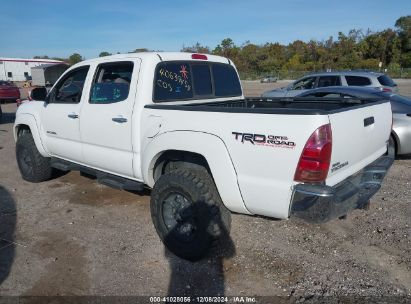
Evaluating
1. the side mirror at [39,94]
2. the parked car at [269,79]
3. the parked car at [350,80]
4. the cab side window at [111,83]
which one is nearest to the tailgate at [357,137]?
the cab side window at [111,83]

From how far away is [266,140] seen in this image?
2.94 meters

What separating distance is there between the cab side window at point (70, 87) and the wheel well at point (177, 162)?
1.59 meters

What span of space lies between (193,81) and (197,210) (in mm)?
1812

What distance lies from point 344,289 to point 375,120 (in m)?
1.60

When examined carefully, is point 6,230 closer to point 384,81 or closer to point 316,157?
point 316,157

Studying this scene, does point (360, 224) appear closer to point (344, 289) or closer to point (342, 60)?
point (344, 289)

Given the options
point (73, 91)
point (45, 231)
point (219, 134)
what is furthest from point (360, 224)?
point (73, 91)

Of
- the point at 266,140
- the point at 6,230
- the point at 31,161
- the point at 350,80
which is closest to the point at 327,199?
the point at 266,140

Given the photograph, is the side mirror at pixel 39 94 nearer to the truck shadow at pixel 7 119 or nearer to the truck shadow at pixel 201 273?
the truck shadow at pixel 201 273

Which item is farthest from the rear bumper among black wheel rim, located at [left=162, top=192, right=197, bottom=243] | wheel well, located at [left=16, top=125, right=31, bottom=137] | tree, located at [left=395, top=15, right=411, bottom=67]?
tree, located at [left=395, top=15, right=411, bottom=67]

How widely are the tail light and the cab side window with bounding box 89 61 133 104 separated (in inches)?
85.2

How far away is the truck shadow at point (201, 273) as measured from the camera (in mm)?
3207

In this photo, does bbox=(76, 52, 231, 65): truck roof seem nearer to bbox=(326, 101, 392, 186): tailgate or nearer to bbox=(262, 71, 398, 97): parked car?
bbox=(326, 101, 392, 186): tailgate

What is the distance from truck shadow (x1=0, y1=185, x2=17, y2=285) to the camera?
12.0 feet
